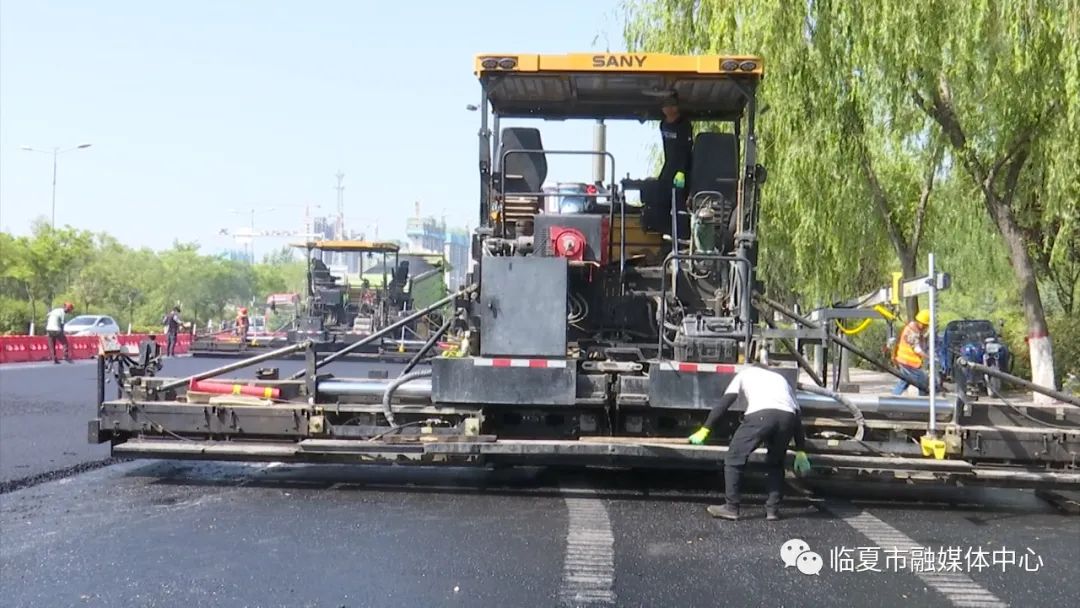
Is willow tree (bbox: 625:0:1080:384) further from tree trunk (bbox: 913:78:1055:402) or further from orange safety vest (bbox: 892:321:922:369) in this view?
orange safety vest (bbox: 892:321:922:369)

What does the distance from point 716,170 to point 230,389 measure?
3981 millimetres

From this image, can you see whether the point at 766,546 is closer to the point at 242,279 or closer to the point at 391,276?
the point at 391,276

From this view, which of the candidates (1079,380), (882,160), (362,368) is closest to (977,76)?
(882,160)

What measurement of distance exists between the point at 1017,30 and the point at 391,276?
16.4 metres

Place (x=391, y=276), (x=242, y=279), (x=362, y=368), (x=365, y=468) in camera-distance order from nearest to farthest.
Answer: (x=365, y=468)
(x=362, y=368)
(x=391, y=276)
(x=242, y=279)

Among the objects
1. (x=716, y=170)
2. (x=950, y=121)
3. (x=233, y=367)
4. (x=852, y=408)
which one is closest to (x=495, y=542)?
(x=233, y=367)

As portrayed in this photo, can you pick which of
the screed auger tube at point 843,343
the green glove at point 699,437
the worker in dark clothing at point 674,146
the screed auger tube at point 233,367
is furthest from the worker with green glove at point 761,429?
the screed auger tube at point 233,367

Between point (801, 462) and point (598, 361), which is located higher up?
point (598, 361)

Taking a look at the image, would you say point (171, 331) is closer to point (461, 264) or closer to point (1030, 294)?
point (461, 264)

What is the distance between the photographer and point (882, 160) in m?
17.2

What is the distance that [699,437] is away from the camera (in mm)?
6758

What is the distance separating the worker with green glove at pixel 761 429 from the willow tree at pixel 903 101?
554cm

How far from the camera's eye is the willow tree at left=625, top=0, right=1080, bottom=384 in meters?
11.6

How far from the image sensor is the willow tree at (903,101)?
11.6 meters
